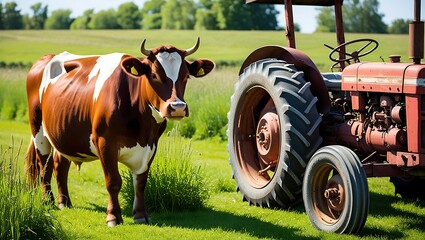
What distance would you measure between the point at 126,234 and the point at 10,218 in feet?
3.73

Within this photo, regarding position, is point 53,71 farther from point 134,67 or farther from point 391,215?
point 391,215

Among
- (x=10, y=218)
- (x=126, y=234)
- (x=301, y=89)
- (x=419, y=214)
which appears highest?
(x=301, y=89)

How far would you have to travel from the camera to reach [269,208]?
7.77 metres

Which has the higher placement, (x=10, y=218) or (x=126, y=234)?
(x=10, y=218)

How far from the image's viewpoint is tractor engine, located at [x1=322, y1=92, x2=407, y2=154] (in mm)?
6730

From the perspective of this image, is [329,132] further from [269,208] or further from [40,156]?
[40,156]

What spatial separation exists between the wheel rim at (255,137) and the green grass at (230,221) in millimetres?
367

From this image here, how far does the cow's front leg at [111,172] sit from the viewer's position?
272 inches

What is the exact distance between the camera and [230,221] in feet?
23.7

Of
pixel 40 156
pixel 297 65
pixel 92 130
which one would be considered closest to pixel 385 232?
pixel 297 65

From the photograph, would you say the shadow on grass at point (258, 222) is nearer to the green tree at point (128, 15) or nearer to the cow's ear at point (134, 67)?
the cow's ear at point (134, 67)

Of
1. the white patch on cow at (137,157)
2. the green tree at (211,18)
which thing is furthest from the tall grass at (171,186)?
the green tree at (211,18)

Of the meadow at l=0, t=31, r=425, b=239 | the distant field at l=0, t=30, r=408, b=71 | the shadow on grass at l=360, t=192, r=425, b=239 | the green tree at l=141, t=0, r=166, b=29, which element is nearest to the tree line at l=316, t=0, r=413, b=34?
the distant field at l=0, t=30, r=408, b=71

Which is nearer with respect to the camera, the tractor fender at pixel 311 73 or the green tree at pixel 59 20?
the tractor fender at pixel 311 73
